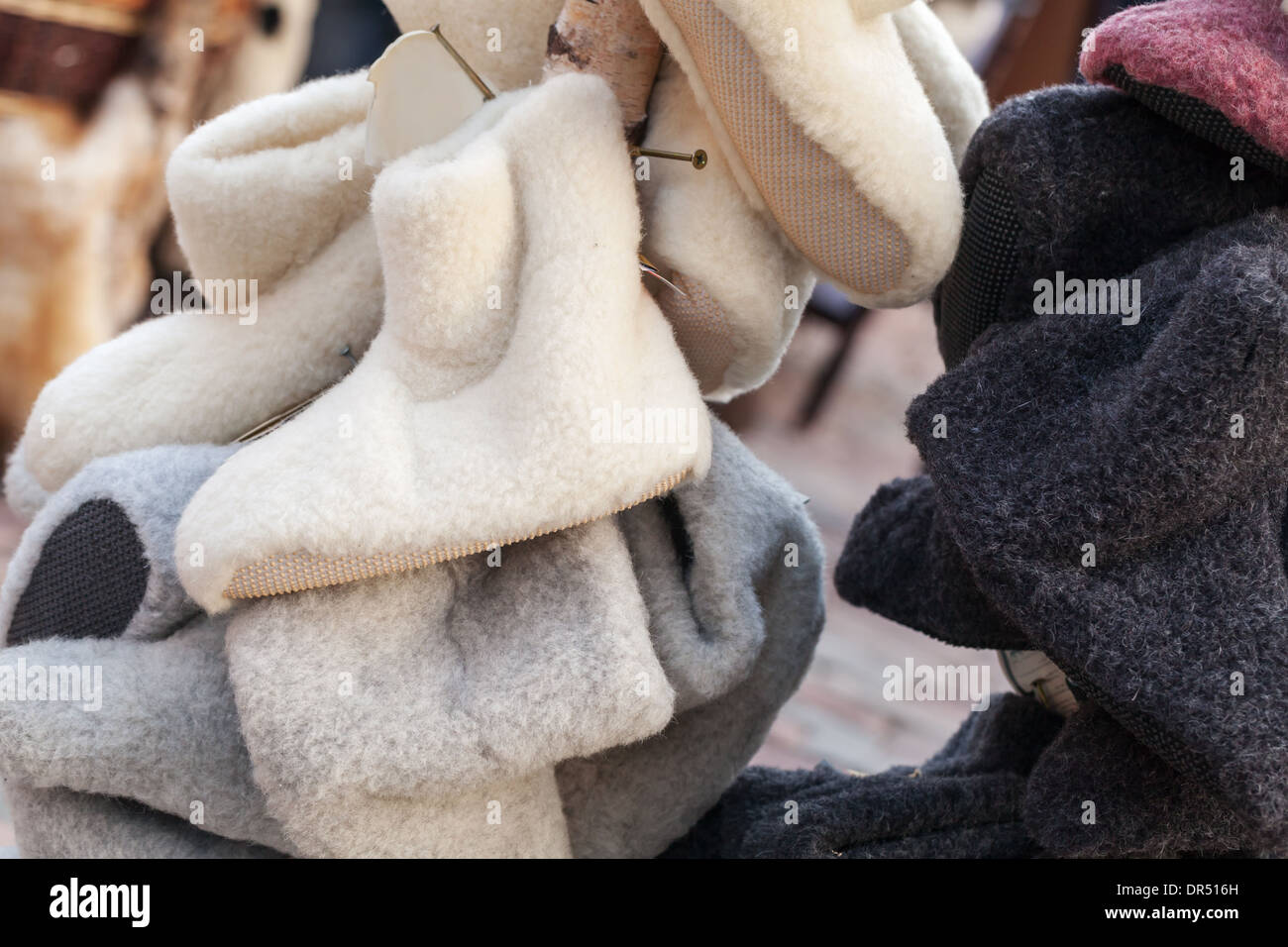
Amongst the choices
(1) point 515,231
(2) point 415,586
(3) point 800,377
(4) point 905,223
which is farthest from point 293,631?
(3) point 800,377

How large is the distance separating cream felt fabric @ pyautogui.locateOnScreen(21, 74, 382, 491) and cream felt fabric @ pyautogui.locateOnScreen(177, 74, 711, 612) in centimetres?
10

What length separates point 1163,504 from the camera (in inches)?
19.0

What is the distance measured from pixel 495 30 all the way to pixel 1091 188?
31cm

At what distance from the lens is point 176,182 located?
630mm

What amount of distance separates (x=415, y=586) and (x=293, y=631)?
0.06 m

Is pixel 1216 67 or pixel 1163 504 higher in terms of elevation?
pixel 1216 67

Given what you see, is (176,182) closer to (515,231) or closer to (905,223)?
(515,231)

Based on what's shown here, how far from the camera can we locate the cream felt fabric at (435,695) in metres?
0.50
